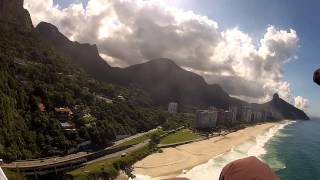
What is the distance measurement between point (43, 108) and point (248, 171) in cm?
6393

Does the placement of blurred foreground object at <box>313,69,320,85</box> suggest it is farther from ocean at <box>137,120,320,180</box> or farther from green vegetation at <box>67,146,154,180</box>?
green vegetation at <box>67,146,154,180</box>

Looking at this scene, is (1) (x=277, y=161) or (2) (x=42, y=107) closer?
(1) (x=277, y=161)

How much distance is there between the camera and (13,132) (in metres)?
50.5

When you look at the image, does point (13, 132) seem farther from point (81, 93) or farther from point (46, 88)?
point (81, 93)

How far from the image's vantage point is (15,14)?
Result: 10681 cm

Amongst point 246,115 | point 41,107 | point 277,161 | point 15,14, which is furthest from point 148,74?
point 277,161

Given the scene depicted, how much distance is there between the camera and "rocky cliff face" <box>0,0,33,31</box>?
102 meters

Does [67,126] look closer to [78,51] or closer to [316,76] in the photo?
[316,76]

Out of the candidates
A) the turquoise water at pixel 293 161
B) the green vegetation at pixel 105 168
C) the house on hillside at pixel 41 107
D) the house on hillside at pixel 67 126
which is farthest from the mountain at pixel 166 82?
the green vegetation at pixel 105 168

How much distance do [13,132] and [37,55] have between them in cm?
4834

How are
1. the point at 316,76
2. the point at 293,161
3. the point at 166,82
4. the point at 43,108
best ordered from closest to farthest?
1. the point at 316,76
2. the point at 293,161
3. the point at 43,108
4. the point at 166,82

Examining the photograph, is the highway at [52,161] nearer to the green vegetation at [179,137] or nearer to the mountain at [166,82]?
the green vegetation at [179,137]

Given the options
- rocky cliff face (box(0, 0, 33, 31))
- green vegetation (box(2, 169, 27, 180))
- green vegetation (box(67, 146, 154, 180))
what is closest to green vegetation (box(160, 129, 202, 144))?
green vegetation (box(67, 146, 154, 180))

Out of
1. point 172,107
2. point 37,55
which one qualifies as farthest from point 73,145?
point 172,107
